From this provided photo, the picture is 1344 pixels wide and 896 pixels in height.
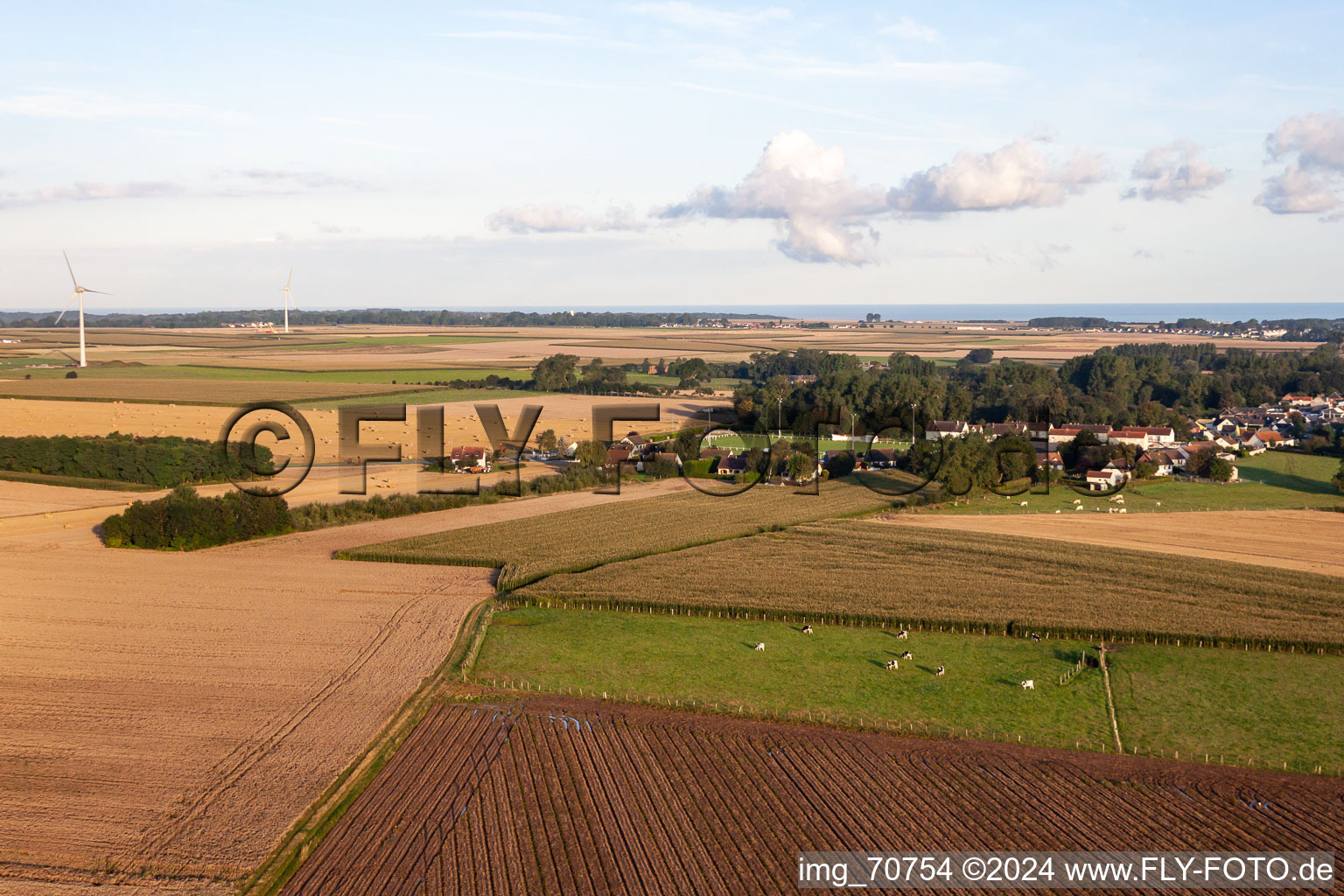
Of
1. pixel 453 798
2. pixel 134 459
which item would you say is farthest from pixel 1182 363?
pixel 453 798

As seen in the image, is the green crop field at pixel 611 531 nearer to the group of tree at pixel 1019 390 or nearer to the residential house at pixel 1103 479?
the residential house at pixel 1103 479

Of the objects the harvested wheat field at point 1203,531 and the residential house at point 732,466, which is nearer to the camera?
the harvested wheat field at point 1203,531

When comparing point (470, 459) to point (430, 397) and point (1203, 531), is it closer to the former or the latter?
point (430, 397)

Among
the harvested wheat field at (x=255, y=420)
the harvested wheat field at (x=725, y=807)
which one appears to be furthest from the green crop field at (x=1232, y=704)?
the harvested wheat field at (x=255, y=420)

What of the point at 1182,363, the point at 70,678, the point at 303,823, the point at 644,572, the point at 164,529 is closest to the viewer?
the point at 303,823

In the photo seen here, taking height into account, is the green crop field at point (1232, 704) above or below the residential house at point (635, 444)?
below

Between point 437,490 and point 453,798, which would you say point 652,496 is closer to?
point 437,490

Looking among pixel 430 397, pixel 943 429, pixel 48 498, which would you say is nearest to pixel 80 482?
pixel 48 498
